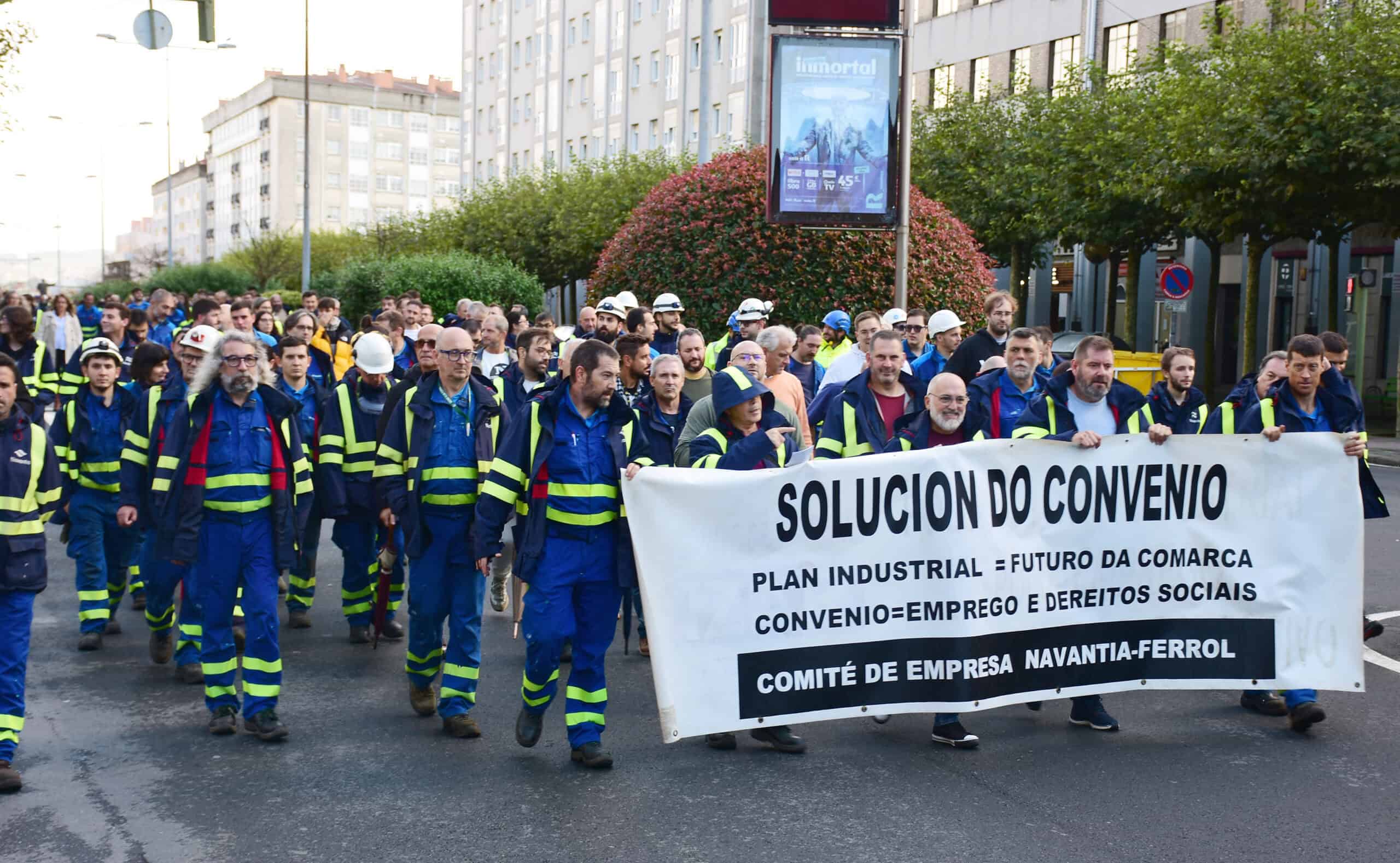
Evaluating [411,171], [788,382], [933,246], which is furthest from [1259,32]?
[411,171]

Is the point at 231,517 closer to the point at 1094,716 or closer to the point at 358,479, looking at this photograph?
the point at 358,479

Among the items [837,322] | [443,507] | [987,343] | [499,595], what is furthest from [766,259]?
[443,507]

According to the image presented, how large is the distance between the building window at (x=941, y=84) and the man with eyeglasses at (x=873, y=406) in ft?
120

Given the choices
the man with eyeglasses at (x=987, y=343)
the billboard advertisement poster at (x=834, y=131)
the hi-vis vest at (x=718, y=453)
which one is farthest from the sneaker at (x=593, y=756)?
the billboard advertisement poster at (x=834, y=131)

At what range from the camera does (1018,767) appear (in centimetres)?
641

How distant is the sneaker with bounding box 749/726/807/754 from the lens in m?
6.66

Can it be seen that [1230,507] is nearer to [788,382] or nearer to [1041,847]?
[1041,847]

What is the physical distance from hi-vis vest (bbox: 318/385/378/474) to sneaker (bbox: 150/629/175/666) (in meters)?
1.27

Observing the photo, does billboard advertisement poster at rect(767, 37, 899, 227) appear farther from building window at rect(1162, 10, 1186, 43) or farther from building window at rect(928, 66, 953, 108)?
building window at rect(928, 66, 953, 108)

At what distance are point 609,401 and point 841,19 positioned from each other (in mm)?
9855

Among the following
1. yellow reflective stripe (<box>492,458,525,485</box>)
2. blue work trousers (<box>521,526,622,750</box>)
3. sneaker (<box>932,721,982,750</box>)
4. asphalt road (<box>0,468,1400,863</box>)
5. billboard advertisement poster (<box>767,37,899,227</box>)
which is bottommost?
asphalt road (<box>0,468,1400,863</box>)

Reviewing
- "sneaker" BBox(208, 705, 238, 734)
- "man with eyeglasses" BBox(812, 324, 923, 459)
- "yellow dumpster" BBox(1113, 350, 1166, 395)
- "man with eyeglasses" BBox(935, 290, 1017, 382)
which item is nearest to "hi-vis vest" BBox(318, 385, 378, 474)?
"sneaker" BBox(208, 705, 238, 734)

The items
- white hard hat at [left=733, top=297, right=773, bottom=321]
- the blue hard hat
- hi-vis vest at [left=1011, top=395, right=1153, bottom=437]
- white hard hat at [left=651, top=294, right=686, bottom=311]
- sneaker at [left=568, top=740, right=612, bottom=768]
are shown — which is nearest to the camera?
sneaker at [left=568, top=740, right=612, bottom=768]

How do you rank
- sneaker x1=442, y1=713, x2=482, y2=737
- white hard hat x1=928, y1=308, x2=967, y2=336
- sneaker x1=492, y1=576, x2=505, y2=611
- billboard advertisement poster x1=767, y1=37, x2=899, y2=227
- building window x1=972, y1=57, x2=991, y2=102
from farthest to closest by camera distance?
1. building window x1=972, y1=57, x2=991, y2=102
2. billboard advertisement poster x1=767, y1=37, x2=899, y2=227
3. white hard hat x1=928, y1=308, x2=967, y2=336
4. sneaker x1=492, y1=576, x2=505, y2=611
5. sneaker x1=442, y1=713, x2=482, y2=737
